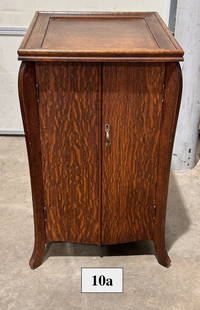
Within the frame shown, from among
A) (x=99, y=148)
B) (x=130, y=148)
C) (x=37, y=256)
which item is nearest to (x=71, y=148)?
(x=99, y=148)

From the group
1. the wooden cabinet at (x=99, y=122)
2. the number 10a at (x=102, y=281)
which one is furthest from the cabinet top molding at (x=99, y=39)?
the number 10a at (x=102, y=281)

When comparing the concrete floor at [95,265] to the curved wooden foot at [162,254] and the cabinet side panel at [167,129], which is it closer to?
the curved wooden foot at [162,254]

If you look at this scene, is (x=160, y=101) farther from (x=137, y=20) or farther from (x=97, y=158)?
(x=137, y=20)

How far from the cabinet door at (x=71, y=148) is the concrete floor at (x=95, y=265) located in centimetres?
15

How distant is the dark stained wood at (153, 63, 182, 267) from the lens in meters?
1.38

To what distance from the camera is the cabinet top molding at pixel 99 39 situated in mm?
1306

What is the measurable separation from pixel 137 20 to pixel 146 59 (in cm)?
43

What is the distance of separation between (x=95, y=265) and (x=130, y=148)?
521mm

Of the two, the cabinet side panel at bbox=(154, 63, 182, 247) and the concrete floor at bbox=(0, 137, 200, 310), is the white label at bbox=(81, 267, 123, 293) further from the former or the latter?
the cabinet side panel at bbox=(154, 63, 182, 247)

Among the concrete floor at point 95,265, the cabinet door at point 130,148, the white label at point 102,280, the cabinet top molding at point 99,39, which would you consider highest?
the cabinet top molding at point 99,39

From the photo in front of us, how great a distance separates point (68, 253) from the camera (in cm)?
181

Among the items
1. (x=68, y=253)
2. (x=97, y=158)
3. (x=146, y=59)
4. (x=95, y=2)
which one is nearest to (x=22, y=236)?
(x=68, y=253)

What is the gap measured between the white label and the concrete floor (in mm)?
21

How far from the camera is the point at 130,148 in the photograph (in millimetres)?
1483
